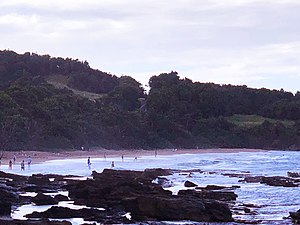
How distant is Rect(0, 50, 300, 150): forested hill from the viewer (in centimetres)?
7231

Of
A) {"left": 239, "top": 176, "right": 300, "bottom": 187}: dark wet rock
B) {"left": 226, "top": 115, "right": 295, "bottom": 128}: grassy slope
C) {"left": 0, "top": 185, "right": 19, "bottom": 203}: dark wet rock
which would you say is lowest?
{"left": 239, "top": 176, "right": 300, "bottom": 187}: dark wet rock

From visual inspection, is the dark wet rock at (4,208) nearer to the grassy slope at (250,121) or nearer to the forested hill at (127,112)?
the forested hill at (127,112)

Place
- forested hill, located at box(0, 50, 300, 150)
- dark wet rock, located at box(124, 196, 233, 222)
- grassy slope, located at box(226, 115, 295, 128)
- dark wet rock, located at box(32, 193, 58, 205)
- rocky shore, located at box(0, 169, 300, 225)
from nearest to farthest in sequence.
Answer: rocky shore, located at box(0, 169, 300, 225) → dark wet rock, located at box(124, 196, 233, 222) → dark wet rock, located at box(32, 193, 58, 205) → forested hill, located at box(0, 50, 300, 150) → grassy slope, located at box(226, 115, 295, 128)

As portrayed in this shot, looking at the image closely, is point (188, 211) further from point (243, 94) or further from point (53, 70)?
point (53, 70)

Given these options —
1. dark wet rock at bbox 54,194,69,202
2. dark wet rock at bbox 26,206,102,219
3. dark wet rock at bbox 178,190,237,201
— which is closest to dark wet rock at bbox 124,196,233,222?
dark wet rock at bbox 26,206,102,219

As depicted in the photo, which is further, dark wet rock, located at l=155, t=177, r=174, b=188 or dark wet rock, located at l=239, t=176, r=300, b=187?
dark wet rock, located at l=239, t=176, r=300, b=187

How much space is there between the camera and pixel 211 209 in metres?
22.2

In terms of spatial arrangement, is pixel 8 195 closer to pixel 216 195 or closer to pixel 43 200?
pixel 43 200

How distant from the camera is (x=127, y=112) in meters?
88.6

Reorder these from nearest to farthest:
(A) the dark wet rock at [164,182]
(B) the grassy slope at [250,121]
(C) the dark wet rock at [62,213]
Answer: (C) the dark wet rock at [62,213] → (A) the dark wet rock at [164,182] → (B) the grassy slope at [250,121]

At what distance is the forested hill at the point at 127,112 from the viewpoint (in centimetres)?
7231

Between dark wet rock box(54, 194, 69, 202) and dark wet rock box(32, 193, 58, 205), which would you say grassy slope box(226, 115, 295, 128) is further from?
dark wet rock box(32, 193, 58, 205)

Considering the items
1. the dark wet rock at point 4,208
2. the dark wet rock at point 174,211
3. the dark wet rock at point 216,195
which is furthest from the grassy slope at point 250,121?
the dark wet rock at point 4,208

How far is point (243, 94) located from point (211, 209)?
9933cm
